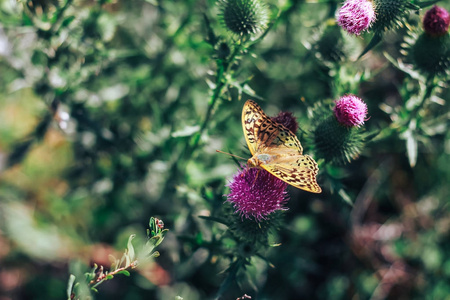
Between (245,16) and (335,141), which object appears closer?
(335,141)

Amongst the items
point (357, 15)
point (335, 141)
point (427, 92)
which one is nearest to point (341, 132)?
point (335, 141)

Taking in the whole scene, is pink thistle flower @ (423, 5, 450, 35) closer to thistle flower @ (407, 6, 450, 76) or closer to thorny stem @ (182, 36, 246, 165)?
thistle flower @ (407, 6, 450, 76)

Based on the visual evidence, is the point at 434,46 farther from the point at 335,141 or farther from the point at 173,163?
the point at 173,163

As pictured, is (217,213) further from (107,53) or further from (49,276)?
(49,276)

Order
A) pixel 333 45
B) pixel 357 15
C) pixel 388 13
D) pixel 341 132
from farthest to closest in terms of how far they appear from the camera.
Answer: pixel 333 45 → pixel 341 132 → pixel 388 13 → pixel 357 15

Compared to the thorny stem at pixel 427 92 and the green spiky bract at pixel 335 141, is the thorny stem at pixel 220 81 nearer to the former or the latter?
the green spiky bract at pixel 335 141

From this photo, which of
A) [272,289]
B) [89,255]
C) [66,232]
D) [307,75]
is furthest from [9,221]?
[307,75]

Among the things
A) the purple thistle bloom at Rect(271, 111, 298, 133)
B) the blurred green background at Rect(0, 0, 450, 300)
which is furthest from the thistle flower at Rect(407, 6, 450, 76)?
the purple thistle bloom at Rect(271, 111, 298, 133)
